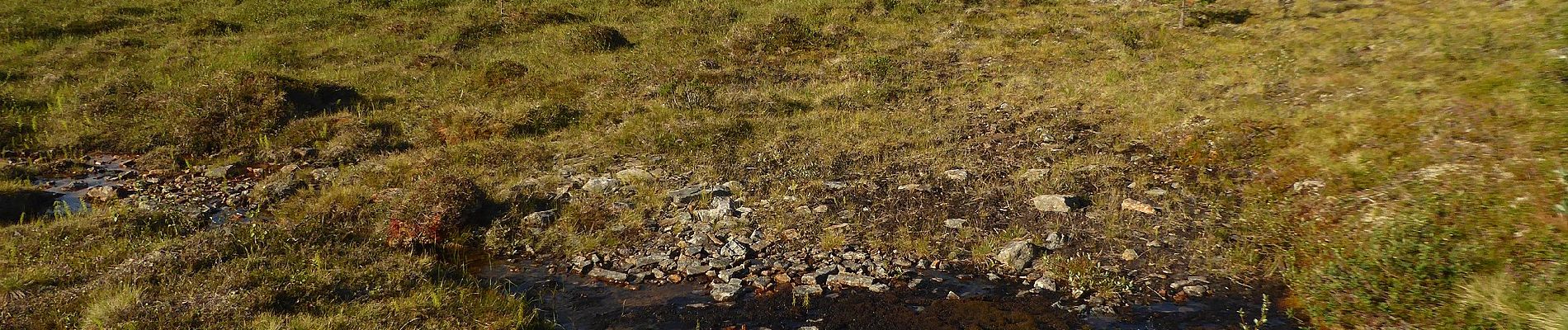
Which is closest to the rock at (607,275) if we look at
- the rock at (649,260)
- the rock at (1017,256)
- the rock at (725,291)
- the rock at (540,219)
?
the rock at (649,260)

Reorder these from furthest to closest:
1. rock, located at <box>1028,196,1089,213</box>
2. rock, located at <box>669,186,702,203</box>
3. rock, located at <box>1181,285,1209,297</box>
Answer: rock, located at <box>669,186,702,203</box> < rock, located at <box>1028,196,1089,213</box> < rock, located at <box>1181,285,1209,297</box>

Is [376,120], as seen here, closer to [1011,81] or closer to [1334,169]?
[1011,81]

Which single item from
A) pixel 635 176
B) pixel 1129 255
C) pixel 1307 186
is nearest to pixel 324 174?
pixel 635 176

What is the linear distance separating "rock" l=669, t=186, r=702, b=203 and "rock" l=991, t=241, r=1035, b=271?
4119 mm

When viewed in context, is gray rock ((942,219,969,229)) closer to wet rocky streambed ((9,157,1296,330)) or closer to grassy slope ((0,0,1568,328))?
grassy slope ((0,0,1568,328))

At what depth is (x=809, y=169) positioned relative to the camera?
12.0m

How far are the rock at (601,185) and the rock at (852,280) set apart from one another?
4.27 m

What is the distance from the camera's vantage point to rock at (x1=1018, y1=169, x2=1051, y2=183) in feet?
36.8

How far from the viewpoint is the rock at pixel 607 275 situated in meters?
8.67

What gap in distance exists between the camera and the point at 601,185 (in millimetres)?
11609

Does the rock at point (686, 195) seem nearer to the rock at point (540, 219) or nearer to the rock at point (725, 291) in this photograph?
the rock at point (540, 219)

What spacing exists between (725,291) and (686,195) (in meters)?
3.20

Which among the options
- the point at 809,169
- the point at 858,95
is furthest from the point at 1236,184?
the point at 858,95

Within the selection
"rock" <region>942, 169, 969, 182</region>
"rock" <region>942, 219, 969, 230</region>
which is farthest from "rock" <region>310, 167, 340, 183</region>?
"rock" <region>942, 169, 969, 182</region>
